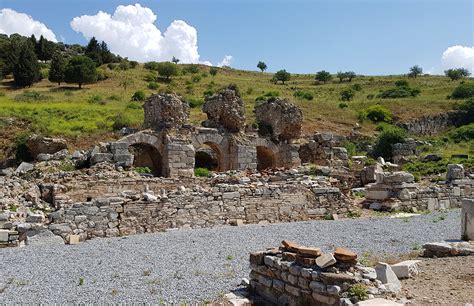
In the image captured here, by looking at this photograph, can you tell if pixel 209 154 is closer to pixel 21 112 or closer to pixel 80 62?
pixel 21 112

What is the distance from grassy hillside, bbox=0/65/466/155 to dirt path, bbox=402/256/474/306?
83.5ft

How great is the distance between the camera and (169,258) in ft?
27.2

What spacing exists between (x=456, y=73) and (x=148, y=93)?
57578mm

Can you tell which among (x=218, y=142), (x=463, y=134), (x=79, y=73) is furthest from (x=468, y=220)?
(x=79, y=73)

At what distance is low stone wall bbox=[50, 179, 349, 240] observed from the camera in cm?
1096

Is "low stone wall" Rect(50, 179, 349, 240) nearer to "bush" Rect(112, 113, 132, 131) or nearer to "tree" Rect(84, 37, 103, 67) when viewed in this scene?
"bush" Rect(112, 113, 132, 131)

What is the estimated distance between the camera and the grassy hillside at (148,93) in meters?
32.0

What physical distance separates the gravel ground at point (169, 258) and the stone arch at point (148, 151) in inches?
383

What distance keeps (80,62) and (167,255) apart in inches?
2086

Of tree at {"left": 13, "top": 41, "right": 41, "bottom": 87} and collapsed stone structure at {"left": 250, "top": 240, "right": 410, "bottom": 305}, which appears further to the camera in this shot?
tree at {"left": 13, "top": 41, "right": 41, "bottom": 87}

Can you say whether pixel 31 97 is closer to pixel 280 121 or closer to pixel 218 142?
pixel 218 142

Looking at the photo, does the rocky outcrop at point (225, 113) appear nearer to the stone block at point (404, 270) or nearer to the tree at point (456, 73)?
the stone block at point (404, 270)

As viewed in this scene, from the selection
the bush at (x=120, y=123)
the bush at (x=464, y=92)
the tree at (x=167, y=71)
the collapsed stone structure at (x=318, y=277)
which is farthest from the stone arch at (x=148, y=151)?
the bush at (x=464, y=92)

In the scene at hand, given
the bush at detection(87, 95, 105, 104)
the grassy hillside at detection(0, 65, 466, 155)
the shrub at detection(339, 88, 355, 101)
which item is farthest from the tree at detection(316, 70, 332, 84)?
the bush at detection(87, 95, 105, 104)
